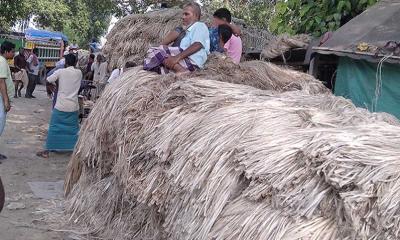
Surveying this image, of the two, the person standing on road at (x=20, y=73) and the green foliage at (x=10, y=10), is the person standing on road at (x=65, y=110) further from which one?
the green foliage at (x=10, y=10)

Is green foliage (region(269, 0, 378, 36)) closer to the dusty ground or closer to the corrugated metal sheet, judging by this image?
the corrugated metal sheet

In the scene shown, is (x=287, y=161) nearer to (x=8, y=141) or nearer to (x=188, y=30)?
(x=188, y=30)

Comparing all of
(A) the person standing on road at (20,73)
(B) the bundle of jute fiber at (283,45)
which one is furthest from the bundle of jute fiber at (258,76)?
(A) the person standing on road at (20,73)

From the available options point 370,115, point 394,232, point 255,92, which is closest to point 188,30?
point 255,92

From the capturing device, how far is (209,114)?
12.8 ft

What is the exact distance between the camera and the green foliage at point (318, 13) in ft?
28.4

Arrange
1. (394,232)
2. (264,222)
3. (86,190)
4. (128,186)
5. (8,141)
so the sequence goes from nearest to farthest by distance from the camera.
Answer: (394,232)
(264,222)
(128,186)
(86,190)
(8,141)

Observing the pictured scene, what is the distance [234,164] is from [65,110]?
6.01 metres

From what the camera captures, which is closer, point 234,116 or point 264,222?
point 264,222

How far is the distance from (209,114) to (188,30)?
2056mm

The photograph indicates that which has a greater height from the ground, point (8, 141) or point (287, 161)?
point (287, 161)

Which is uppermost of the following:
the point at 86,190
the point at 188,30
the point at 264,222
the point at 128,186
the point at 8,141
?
the point at 188,30

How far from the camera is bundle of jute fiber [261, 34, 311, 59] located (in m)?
8.03

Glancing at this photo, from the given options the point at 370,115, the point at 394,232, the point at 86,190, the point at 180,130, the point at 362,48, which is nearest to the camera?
the point at 394,232
